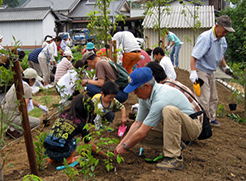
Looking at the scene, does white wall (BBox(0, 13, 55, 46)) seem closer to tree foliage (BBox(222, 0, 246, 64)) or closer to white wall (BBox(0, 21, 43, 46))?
white wall (BBox(0, 21, 43, 46))

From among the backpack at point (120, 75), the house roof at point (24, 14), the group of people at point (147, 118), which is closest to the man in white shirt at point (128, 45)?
the backpack at point (120, 75)

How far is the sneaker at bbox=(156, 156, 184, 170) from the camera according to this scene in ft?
11.0

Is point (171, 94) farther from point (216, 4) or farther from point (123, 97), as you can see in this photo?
point (216, 4)

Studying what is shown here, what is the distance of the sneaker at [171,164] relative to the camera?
3357 mm

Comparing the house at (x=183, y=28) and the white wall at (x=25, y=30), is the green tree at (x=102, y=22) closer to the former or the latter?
the house at (x=183, y=28)

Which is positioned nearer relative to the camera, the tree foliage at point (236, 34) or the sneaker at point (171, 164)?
the sneaker at point (171, 164)

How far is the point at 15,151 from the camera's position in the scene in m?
4.84

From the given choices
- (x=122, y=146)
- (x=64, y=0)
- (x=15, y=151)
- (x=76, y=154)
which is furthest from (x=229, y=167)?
(x=64, y=0)

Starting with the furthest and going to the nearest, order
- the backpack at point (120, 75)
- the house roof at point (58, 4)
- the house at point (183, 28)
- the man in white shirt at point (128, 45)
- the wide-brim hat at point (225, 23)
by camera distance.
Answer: the house roof at point (58, 4) → the house at point (183, 28) → the man in white shirt at point (128, 45) → the backpack at point (120, 75) → the wide-brim hat at point (225, 23)

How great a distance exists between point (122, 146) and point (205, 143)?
5.24ft

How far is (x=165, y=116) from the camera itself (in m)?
3.27

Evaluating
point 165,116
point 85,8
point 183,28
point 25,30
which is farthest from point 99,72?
point 85,8

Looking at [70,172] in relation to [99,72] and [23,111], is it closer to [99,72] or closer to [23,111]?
[23,111]

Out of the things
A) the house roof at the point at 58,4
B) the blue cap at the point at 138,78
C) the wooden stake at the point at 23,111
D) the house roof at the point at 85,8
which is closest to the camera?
the wooden stake at the point at 23,111
